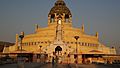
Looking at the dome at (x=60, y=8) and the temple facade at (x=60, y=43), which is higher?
the dome at (x=60, y=8)

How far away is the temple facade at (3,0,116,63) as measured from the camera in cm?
7149

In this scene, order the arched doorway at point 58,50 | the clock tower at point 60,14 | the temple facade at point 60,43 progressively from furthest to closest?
the clock tower at point 60,14, the arched doorway at point 58,50, the temple facade at point 60,43

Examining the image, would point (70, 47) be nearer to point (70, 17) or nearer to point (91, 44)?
point (91, 44)

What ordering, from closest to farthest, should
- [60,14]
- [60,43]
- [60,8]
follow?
[60,43]
[60,14]
[60,8]

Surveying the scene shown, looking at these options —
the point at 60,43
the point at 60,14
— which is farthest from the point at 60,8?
the point at 60,43

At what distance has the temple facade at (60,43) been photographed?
71488mm

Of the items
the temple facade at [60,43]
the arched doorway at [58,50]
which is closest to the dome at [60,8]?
the temple facade at [60,43]

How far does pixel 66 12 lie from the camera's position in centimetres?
9975

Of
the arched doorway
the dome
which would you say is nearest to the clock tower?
the dome

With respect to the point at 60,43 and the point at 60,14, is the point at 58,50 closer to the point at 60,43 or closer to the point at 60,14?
the point at 60,43

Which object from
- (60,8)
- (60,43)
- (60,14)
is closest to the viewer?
(60,43)

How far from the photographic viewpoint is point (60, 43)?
78.5 meters

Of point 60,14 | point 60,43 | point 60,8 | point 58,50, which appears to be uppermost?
point 60,8

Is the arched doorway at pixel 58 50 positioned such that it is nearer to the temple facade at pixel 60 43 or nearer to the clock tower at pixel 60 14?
the temple facade at pixel 60 43
